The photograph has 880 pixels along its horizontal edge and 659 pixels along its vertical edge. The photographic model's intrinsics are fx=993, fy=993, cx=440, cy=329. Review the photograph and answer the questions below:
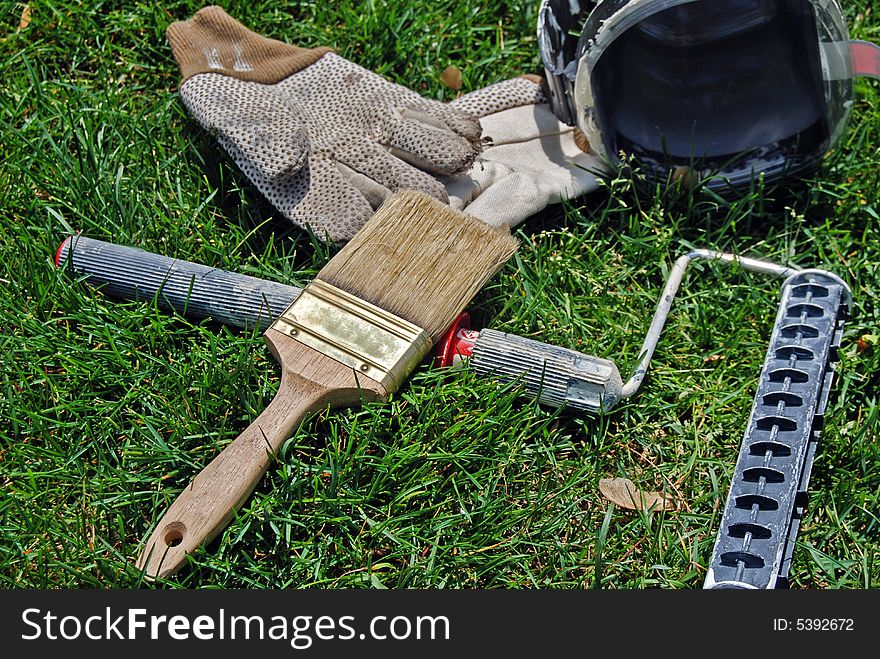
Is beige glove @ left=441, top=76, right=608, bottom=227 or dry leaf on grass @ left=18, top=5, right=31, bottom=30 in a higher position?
dry leaf on grass @ left=18, top=5, right=31, bottom=30

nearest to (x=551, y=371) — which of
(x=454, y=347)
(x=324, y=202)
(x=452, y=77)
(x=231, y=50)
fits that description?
(x=454, y=347)

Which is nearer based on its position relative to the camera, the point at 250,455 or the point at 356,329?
the point at 250,455

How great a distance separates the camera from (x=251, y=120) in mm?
2828

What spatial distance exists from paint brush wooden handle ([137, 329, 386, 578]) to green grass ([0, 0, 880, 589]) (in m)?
0.06

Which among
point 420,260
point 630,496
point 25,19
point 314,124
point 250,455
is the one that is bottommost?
point 630,496

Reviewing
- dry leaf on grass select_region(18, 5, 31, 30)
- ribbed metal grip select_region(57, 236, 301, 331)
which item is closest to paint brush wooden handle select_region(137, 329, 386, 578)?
ribbed metal grip select_region(57, 236, 301, 331)

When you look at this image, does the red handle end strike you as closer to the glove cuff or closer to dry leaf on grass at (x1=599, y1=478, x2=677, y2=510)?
dry leaf on grass at (x1=599, y1=478, x2=677, y2=510)

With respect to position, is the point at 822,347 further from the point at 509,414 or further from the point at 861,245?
the point at 509,414

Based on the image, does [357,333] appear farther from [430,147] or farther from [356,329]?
[430,147]

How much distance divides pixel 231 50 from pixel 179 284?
0.86 metres

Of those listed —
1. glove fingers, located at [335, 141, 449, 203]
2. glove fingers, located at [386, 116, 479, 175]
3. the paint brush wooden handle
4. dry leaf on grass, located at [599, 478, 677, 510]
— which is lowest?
dry leaf on grass, located at [599, 478, 677, 510]

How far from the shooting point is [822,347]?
8.43ft

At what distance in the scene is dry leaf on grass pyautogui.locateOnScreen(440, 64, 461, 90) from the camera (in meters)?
3.34

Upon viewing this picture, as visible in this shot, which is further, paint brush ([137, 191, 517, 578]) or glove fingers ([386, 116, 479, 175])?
glove fingers ([386, 116, 479, 175])
